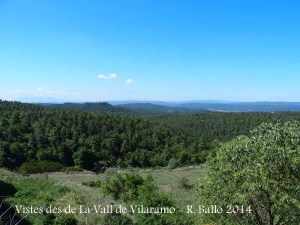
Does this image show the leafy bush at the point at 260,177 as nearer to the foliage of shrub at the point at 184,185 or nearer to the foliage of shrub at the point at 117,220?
the foliage of shrub at the point at 117,220

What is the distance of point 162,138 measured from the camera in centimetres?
11306

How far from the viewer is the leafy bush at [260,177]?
48.2 feet

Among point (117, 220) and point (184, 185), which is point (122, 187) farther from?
point (184, 185)

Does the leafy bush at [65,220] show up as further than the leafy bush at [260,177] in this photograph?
Yes

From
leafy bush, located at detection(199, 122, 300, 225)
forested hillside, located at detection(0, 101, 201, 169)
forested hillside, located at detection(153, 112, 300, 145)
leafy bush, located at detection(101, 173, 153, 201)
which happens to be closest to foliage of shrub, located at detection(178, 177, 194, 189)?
leafy bush, located at detection(101, 173, 153, 201)

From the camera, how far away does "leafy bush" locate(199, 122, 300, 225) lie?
14680mm

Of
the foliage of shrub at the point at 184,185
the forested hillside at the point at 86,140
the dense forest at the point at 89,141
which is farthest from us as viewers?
the dense forest at the point at 89,141

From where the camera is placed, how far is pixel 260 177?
14.7 m

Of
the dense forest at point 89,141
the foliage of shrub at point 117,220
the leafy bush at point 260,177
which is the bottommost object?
the dense forest at point 89,141

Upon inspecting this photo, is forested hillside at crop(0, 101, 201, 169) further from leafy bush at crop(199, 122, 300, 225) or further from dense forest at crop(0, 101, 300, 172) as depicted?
leafy bush at crop(199, 122, 300, 225)

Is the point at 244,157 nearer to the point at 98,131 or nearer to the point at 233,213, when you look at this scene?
the point at 233,213

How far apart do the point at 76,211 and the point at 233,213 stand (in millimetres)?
9602

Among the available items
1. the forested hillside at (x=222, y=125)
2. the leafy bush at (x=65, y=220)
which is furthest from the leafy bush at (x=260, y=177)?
the forested hillside at (x=222, y=125)

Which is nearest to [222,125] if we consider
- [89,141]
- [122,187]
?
[89,141]
